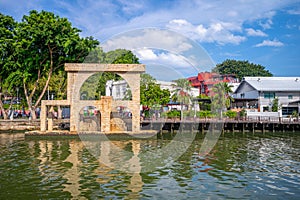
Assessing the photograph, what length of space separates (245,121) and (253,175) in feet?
80.9

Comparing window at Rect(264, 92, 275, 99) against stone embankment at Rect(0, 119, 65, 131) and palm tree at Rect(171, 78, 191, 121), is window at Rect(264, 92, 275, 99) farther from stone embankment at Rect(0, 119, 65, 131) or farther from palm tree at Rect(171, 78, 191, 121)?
stone embankment at Rect(0, 119, 65, 131)

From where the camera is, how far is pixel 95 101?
104ft

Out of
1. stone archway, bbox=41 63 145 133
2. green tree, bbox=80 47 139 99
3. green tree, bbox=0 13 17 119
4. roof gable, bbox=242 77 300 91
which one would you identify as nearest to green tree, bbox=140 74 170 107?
green tree, bbox=80 47 139 99

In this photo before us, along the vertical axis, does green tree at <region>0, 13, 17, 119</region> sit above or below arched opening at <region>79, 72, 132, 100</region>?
above

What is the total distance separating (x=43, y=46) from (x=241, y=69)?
71247mm

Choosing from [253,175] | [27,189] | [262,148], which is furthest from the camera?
[262,148]

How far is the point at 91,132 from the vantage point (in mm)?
30969

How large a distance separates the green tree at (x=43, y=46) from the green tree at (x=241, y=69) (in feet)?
206

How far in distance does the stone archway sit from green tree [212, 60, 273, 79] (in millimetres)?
64897

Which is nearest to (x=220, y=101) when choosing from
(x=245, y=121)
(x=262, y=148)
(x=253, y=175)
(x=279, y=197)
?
(x=245, y=121)

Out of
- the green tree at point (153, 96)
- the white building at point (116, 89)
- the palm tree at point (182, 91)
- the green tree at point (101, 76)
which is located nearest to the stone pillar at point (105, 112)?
the green tree at point (153, 96)

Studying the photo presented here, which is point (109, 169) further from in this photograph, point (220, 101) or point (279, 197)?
point (220, 101)

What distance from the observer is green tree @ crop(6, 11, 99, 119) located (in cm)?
3491

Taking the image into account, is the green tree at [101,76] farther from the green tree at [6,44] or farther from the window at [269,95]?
the window at [269,95]
